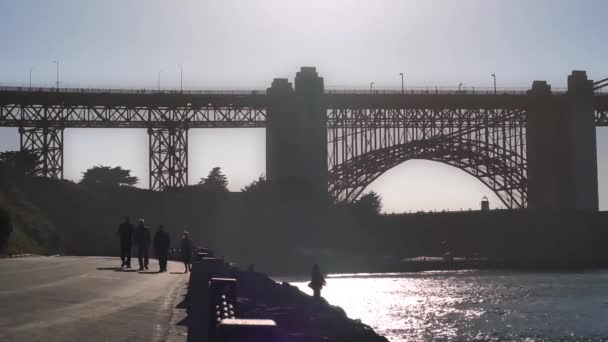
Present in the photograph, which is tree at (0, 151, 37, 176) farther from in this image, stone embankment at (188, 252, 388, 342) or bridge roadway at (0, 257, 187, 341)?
bridge roadway at (0, 257, 187, 341)

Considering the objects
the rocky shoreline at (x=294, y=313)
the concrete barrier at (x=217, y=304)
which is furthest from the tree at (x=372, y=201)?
the concrete barrier at (x=217, y=304)

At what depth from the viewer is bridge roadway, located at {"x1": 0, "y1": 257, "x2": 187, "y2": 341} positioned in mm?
13219

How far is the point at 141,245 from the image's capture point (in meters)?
31.0

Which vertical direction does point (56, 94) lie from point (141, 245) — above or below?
above

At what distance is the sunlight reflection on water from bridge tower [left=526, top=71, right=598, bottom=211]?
23.6 m

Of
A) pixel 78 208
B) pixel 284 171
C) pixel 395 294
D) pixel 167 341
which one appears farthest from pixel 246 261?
pixel 167 341

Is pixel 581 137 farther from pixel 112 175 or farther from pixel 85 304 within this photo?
pixel 85 304

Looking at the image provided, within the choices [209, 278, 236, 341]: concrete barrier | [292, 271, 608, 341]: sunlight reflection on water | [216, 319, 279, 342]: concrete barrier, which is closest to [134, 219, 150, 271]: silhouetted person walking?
[292, 271, 608, 341]: sunlight reflection on water

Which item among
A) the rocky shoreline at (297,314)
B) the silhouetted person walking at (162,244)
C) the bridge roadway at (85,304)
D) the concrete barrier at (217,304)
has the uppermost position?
the silhouetted person walking at (162,244)

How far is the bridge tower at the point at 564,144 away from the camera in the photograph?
331 ft

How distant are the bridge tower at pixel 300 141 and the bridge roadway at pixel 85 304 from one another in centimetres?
6494

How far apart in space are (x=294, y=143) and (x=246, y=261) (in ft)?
43.0

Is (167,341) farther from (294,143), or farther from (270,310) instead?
(294,143)

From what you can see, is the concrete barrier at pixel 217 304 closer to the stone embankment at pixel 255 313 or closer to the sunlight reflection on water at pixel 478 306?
Result: the stone embankment at pixel 255 313
